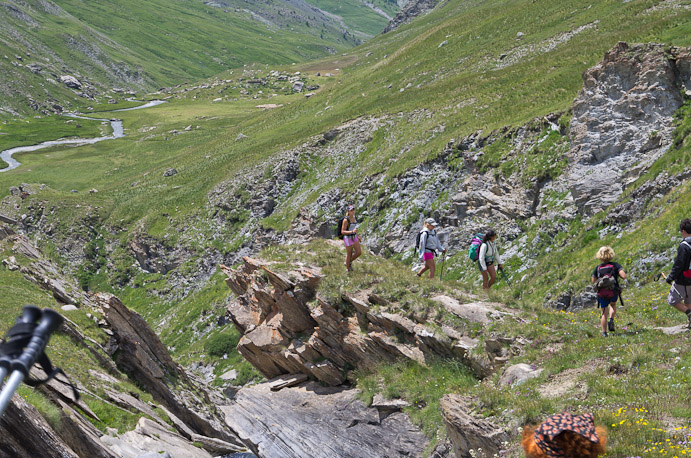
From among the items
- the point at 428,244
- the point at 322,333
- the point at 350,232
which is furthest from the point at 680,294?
the point at 322,333

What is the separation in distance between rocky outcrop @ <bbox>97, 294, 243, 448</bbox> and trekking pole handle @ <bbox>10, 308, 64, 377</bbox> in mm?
18308

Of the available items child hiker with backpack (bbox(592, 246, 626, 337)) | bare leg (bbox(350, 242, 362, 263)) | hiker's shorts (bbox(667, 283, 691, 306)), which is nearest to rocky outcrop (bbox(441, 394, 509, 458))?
child hiker with backpack (bbox(592, 246, 626, 337))

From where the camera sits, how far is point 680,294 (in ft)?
41.6

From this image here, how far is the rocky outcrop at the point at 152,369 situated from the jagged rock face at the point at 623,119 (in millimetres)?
22970

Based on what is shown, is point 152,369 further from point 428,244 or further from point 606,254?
point 606,254

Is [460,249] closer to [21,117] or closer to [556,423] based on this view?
[556,423]

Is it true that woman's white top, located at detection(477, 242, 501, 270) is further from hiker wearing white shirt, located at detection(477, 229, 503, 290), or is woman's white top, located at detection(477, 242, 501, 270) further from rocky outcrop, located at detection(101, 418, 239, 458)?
rocky outcrop, located at detection(101, 418, 239, 458)

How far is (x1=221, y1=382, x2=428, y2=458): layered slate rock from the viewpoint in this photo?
687 inches

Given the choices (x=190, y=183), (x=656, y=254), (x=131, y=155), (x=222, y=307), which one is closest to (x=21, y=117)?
(x=131, y=155)

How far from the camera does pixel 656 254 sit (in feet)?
63.4

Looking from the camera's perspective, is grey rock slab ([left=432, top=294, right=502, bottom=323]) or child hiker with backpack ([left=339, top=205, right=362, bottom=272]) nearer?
grey rock slab ([left=432, top=294, right=502, bottom=323])

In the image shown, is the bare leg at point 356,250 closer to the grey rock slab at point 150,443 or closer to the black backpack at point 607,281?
the grey rock slab at point 150,443


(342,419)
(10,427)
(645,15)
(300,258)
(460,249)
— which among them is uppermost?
(645,15)

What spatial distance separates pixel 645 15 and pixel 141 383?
5973cm
